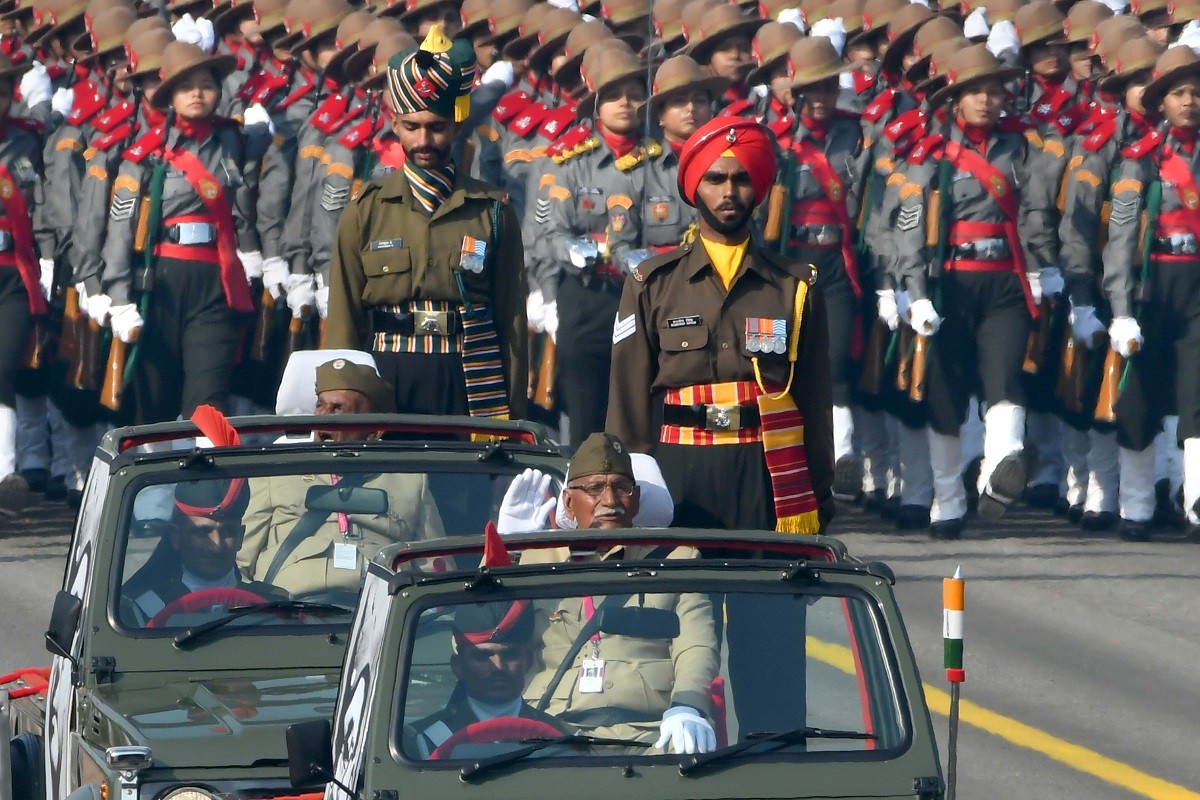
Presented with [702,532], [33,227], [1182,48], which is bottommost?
[702,532]

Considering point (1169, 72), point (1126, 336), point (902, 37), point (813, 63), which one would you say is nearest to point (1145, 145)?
point (1169, 72)

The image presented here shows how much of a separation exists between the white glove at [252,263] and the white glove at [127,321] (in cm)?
187

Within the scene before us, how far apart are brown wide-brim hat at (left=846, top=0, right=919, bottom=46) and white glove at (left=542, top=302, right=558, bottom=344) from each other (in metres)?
3.98

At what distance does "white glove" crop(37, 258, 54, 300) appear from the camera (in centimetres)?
1742

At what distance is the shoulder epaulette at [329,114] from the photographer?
17.7 m

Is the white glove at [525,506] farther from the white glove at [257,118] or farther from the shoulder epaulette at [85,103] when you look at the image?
the white glove at [257,118]

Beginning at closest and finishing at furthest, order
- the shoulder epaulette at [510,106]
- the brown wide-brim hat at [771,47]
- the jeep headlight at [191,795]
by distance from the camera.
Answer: the jeep headlight at [191,795]
the brown wide-brim hat at [771,47]
the shoulder epaulette at [510,106]

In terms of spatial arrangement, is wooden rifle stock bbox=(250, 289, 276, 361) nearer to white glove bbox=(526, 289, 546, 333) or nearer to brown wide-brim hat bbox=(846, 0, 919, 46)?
white glove bbox=(526, 289, 546, 333)

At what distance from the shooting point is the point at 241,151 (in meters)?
16.2

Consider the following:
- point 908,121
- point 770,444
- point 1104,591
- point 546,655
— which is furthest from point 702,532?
point 908,121

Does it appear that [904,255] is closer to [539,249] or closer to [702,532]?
[539,249]

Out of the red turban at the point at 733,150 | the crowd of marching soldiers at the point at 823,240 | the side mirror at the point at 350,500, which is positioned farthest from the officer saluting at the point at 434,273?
the crowd of marching soldiers at the point at 823,240

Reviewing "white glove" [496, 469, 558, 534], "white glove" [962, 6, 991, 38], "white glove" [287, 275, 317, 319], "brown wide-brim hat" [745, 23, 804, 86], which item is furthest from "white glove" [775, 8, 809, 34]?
"white glove" [496, 469, 558, 534]

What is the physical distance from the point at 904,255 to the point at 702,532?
9.84 m
